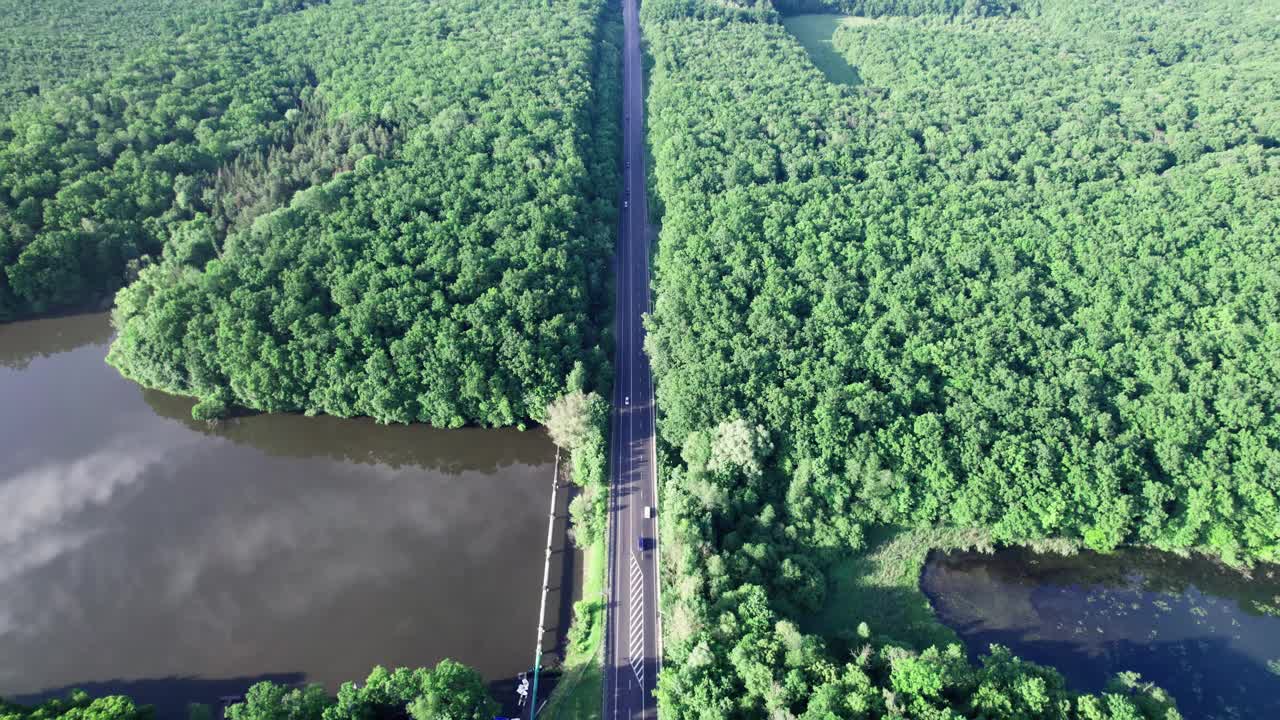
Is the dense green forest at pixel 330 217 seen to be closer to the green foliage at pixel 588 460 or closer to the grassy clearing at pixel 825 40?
the green foliage at pixel 588 460

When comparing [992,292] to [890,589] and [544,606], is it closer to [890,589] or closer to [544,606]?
[890,589]

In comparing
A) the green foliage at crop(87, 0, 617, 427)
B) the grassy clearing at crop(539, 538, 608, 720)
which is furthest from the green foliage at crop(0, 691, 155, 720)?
the green foliage at crop(87, 0, 617, 427)

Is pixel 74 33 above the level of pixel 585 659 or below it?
above

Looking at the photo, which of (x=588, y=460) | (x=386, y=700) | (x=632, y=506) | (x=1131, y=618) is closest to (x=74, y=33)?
(x=588, y=460)

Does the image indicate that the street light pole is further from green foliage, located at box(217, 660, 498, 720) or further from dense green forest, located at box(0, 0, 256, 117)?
dense green forest, located at box(0, 0, 256, 117)

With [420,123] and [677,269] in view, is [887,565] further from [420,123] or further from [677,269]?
[420,123]

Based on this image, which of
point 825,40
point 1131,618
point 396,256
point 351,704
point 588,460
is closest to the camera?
point 351,704

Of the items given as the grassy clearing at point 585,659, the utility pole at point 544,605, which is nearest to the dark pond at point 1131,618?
the grassy clearing at point 585,659
